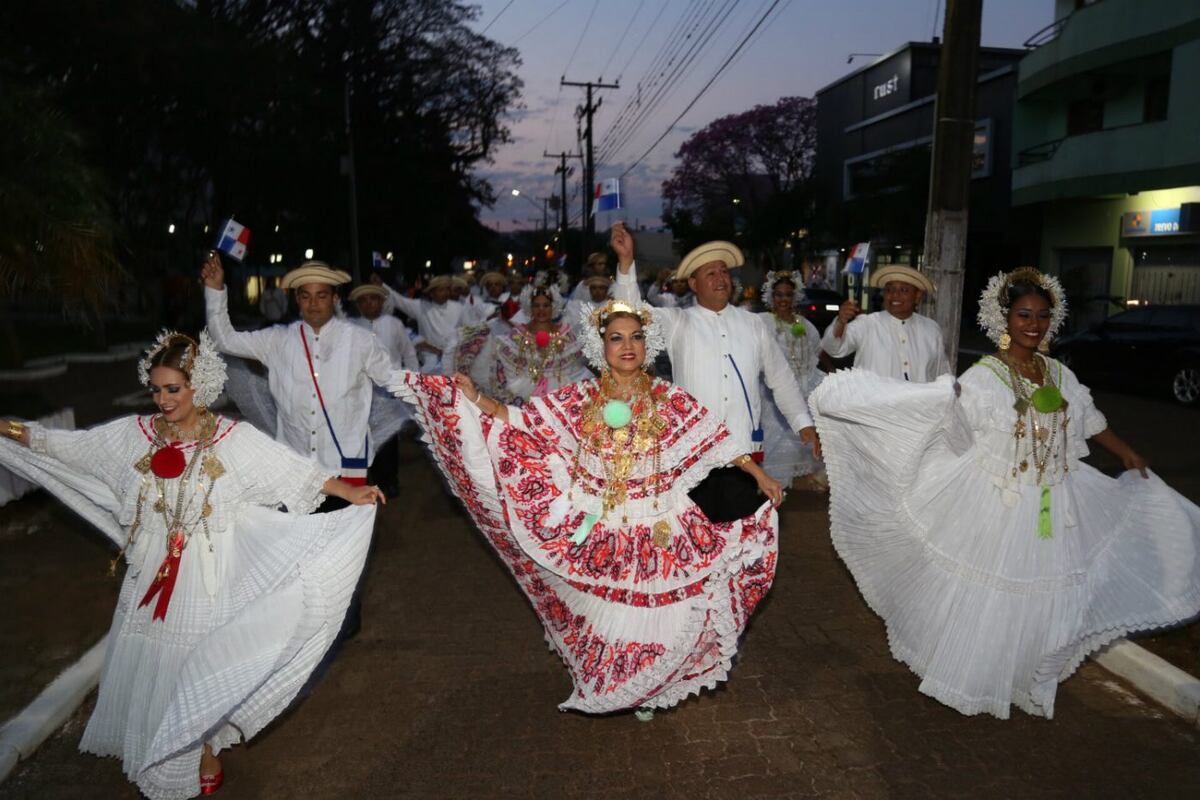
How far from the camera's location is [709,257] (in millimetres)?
5543

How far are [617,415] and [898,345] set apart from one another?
3.51 m

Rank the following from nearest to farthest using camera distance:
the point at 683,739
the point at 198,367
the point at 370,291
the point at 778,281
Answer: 1. the point at 198,367
2. the point at 683,739
3. the point at 778,281
4. the point at 370,291

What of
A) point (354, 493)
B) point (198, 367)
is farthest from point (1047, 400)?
point (198, 367)

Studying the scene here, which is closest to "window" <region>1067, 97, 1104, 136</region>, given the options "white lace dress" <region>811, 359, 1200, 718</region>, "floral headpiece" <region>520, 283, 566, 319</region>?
"floral headpiece" <region>520, 283, 566, 319</region>

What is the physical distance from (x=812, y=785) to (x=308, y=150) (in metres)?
24.3

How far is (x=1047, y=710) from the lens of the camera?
4.35 m

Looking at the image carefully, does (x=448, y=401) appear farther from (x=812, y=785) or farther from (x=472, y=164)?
(x=472, y=164)

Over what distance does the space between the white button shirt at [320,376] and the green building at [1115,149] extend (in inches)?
779

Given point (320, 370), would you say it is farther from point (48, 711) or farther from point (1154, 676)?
point (1154, 676)

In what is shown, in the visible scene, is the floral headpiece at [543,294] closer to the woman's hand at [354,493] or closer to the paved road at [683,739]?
the paved road at [683,739]

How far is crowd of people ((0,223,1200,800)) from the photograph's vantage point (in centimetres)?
379

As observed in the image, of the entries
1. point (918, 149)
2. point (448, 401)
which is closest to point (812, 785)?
point (448, 401)

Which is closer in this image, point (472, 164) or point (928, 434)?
point (928, 434)

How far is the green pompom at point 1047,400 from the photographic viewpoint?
4.54 metres
